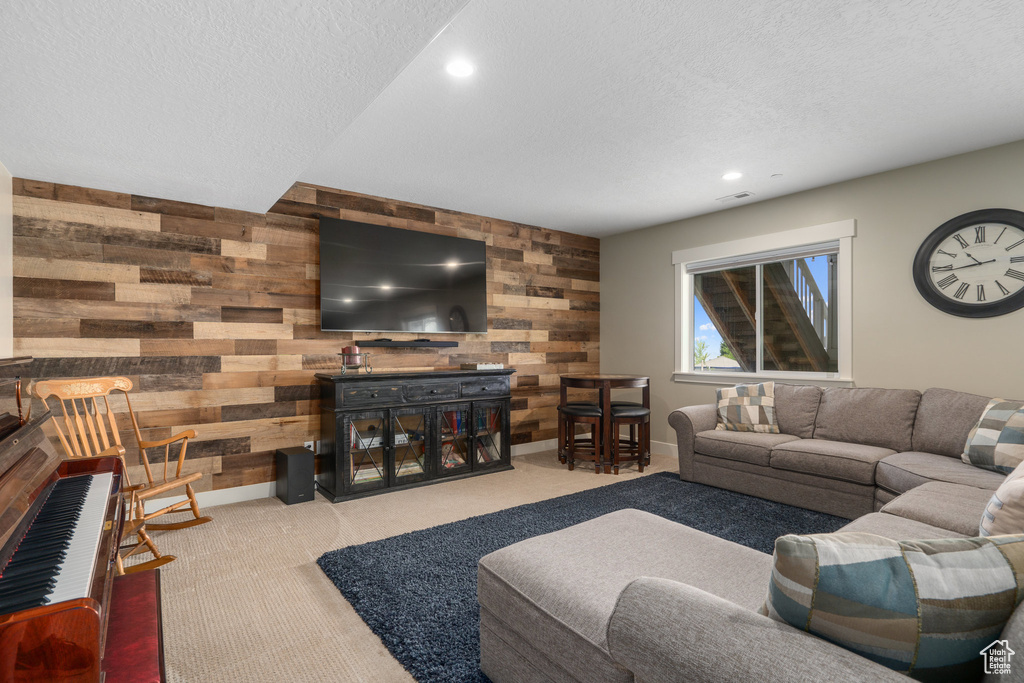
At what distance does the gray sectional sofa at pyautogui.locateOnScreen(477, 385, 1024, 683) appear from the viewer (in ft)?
2.97

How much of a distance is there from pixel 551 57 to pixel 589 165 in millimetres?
1441

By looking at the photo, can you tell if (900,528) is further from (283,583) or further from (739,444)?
(283,583)

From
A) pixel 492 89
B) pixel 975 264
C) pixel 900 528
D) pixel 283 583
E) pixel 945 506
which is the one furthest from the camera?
pixel 975 264

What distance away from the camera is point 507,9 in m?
1.98

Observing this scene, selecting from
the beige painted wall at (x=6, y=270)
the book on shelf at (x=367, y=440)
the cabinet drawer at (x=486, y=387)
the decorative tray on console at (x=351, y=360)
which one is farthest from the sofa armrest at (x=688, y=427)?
the beige painted wall at (x=6, y=270)

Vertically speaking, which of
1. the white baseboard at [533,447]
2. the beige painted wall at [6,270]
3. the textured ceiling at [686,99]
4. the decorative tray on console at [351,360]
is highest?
the textured ceiling at [686,99]

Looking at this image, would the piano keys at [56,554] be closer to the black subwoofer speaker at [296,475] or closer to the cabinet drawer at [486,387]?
the black subwoofer speaker at [296,475]

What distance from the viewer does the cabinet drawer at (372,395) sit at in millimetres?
3807

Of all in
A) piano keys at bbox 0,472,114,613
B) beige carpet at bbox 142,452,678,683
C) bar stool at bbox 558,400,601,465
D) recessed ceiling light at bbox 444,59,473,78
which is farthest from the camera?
bar stool at bbox 558,400,601,465

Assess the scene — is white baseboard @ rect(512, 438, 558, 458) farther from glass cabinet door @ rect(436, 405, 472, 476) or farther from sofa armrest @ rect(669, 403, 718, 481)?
sofa armrest @ rect(669, 403, 718, 481)

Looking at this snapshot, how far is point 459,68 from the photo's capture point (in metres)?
2.38

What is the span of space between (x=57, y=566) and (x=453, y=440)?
11.1 feet

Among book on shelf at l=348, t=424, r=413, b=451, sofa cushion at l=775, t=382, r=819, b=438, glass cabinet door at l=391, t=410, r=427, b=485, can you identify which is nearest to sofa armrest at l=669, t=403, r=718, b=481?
sofa cushion at l=775, t=382, r=819, b=438

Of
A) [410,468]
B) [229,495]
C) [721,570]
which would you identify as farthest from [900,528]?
[229,495]
